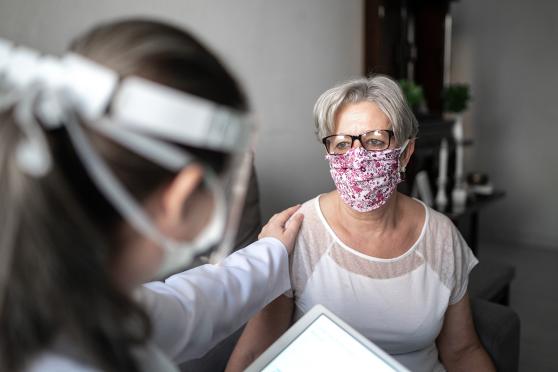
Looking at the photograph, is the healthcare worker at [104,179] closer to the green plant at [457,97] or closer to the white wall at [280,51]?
the white wall at [280,51]

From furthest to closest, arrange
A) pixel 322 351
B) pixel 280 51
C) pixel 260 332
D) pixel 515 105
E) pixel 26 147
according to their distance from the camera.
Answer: pixel 515 105
pixel 280 51
pixel 260 332
pixel 322 351
pixel 26 147

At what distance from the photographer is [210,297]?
35.4 inches

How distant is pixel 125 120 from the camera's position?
0.47m

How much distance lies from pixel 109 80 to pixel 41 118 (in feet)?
0.26

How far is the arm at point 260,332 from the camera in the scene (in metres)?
1.23

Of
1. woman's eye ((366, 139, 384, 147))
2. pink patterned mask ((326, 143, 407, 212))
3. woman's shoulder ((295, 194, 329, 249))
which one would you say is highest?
woman's eye ((366, 139, 384, 147))

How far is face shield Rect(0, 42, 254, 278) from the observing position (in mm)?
456

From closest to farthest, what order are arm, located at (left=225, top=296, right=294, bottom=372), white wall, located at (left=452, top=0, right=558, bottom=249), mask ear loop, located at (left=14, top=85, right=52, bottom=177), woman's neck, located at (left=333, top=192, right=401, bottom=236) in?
mask ear loop, located at (left=14, top=85, right=52, bottom=177)
arm, located at (left=225, top=296, right=294, bottom=372)
woman's neck, located at (left=333, top=192, right=401, bottom=236)
white wall, located at (left=452, top=0, right=558, bottom=249)

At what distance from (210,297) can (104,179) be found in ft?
1.62

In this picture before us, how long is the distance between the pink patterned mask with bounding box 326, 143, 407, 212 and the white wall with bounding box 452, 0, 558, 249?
3.69 m

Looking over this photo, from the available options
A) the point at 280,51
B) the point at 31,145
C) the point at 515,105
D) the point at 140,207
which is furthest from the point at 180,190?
the point at 515,105

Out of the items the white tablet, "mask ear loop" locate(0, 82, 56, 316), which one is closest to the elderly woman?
the white tablet

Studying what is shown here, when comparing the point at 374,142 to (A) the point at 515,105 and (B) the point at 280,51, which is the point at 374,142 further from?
(A) the point at 515,105

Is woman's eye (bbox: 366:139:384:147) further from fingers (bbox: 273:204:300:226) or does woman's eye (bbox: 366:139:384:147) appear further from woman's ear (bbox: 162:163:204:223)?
woman's ear (bbox: 162:163:204:223)
